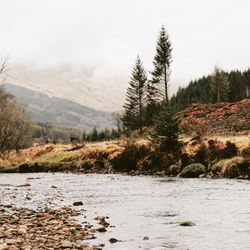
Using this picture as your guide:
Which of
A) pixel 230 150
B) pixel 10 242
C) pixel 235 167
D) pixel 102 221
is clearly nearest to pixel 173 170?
pixel 230 150

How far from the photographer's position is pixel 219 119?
70812mm

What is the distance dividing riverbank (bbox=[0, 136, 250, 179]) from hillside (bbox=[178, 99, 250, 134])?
13.0ft

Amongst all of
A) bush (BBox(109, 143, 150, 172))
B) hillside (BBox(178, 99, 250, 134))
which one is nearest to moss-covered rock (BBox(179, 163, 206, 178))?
hillside (BBox(178, 99, 250, 134))

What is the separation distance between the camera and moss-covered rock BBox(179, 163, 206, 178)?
38750 mm

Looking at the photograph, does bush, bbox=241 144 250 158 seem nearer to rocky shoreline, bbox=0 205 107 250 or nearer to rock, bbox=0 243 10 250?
rocky shoreline, bbox=0 205 107 250

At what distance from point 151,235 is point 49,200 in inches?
455

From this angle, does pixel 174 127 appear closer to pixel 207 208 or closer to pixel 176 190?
pixel 176 190

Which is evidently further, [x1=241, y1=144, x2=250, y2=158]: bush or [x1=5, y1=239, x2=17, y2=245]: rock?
[x1=241, y1=144, x2=250, y2=158]: bush

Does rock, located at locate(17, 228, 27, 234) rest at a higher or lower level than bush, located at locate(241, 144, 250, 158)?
lower

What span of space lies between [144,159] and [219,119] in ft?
88.2

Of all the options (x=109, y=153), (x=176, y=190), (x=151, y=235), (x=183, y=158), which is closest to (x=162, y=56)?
(x=109, y=153)

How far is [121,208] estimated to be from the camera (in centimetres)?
2225

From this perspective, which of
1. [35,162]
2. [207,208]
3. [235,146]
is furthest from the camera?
[35,162]

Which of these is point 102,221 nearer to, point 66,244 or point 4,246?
point 66,244
